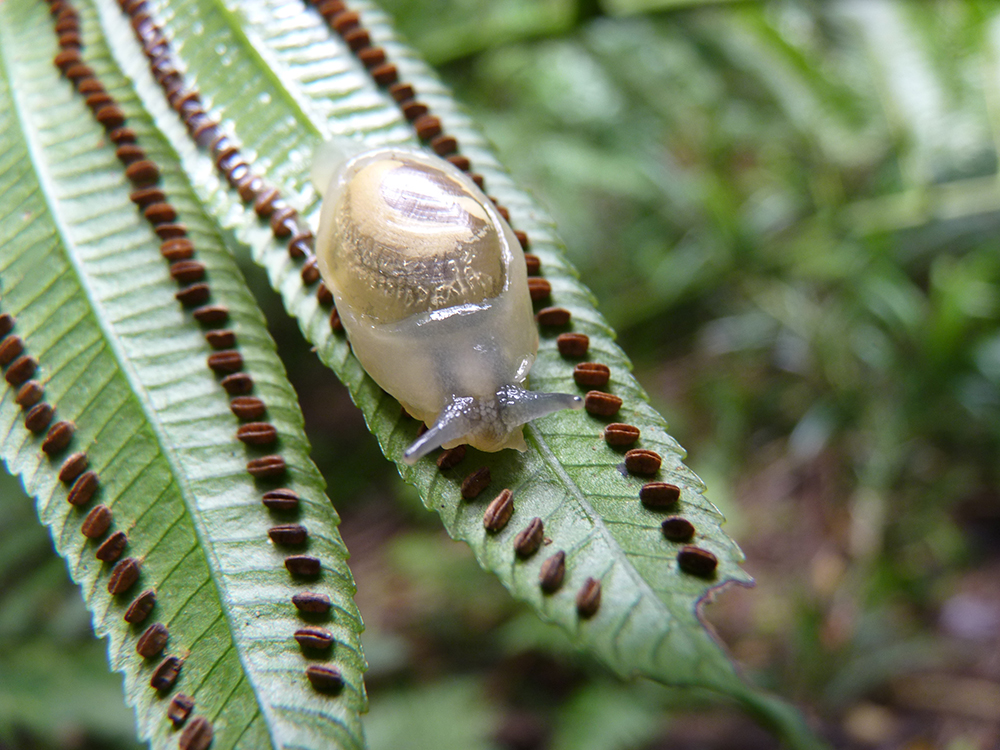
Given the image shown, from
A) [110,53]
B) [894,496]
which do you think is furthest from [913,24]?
[110,53]

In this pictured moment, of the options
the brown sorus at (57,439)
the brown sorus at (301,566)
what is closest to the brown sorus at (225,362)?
the brown sorus at (57,439)

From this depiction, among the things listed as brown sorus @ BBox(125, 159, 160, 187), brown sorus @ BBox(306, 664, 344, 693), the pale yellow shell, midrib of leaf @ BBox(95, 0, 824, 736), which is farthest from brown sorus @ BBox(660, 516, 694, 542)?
brown sorus @ BBox(125, 159, 160, 187)

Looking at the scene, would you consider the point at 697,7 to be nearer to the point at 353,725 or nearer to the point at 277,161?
the point at 277,161

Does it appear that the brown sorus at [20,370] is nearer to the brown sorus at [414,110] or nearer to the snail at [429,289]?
the snail at [429,289]

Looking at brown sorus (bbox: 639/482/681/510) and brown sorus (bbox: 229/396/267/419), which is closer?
brown sorus (bbox: 639/482/681/510)

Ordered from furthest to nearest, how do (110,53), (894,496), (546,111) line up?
(546,111) → (894,496) → (110,53)

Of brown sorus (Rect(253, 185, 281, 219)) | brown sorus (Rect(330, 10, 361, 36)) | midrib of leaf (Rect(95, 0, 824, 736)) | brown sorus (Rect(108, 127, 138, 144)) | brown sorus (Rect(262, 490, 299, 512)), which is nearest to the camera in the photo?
midrib of leaf (Rect(95, 0, 824, 736))

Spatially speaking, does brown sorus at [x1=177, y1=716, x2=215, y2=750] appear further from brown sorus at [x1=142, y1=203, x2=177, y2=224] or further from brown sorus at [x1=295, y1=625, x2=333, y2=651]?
brown sorus at [x1=142, y1=203, x2=177, y2=224]
